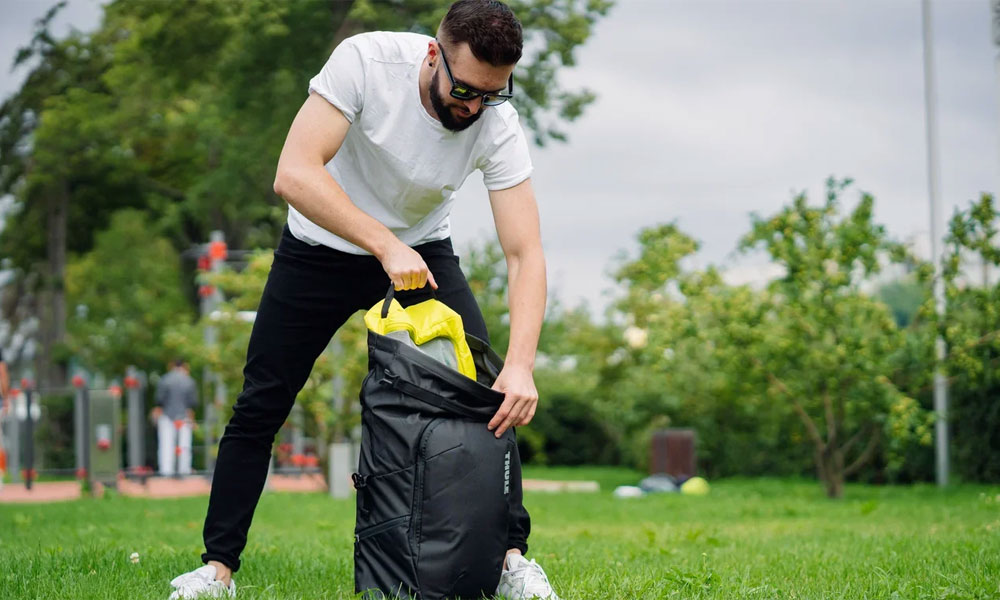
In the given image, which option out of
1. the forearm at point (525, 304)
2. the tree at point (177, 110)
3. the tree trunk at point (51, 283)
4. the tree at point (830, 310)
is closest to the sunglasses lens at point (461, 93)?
the forearm at point (525, 304)

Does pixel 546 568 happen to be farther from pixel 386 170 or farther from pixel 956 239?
pixel 956 239

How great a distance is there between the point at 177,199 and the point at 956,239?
22.3 meters

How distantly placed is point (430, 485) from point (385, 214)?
2.91ft

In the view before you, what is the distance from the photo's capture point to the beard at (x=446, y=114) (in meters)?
3.15

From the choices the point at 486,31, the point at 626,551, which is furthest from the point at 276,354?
the point at 626,551

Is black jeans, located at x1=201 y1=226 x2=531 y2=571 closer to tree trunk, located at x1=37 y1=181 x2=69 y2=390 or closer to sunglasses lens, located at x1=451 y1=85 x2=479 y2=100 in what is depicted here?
sunglasses lens, located at x1=451 y1=85 x2=479 y2=100

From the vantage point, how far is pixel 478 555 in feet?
10.3

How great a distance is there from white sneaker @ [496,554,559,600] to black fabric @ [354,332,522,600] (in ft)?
0.31

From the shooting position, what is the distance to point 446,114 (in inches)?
125

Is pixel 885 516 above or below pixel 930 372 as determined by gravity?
below

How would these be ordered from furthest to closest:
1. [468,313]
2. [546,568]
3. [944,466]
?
1. [944,466]
2. [546,568]
3. [468,313]

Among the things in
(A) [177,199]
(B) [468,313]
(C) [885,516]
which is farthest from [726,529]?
(A) [177,199]

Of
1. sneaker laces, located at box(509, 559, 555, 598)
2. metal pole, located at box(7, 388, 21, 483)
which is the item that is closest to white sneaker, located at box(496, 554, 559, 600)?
sneaker laces, located at box(509, 559, 555, 598)

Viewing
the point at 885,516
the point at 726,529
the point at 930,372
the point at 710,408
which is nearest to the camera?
the point at 726,529
